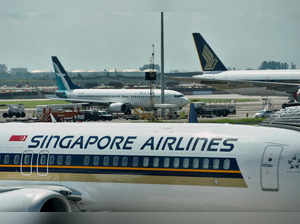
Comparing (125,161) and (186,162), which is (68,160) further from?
(186,162)

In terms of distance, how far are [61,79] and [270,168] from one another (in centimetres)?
9083

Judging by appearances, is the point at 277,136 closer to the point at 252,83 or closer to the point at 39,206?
the point at 39,206

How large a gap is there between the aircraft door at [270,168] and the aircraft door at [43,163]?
6974 mm

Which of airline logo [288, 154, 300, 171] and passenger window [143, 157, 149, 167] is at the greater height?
airline logo [288, 154, 300, 171]

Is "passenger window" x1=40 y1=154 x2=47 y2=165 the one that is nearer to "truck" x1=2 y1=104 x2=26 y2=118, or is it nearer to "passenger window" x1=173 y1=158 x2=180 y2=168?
"passenger window" x1=173 y1=158 x2=180 y2=168

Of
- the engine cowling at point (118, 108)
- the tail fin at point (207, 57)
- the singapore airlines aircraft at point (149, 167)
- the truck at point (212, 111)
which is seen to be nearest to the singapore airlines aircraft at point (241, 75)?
the tail fin at point (207, 57)

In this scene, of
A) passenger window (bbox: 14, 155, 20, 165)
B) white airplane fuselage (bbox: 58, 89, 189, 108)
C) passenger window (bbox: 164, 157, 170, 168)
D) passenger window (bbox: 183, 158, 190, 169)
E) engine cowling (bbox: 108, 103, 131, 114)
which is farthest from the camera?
white airplane fuselage (bbox: 58, 89, 189, 108)

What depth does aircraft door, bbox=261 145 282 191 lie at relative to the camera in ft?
41.3

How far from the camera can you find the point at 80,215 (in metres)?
2.90

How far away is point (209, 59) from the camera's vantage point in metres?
97.7

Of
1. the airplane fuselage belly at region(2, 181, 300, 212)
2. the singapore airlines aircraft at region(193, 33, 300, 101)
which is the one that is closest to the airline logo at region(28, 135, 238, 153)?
the airplane fuselage belly at region(2, 181, 300, 212)

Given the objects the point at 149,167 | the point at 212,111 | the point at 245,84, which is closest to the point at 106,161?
the point at 149,167

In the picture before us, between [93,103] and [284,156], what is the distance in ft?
272

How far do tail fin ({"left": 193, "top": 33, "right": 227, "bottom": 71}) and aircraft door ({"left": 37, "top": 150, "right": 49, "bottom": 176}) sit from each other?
8190 cm
